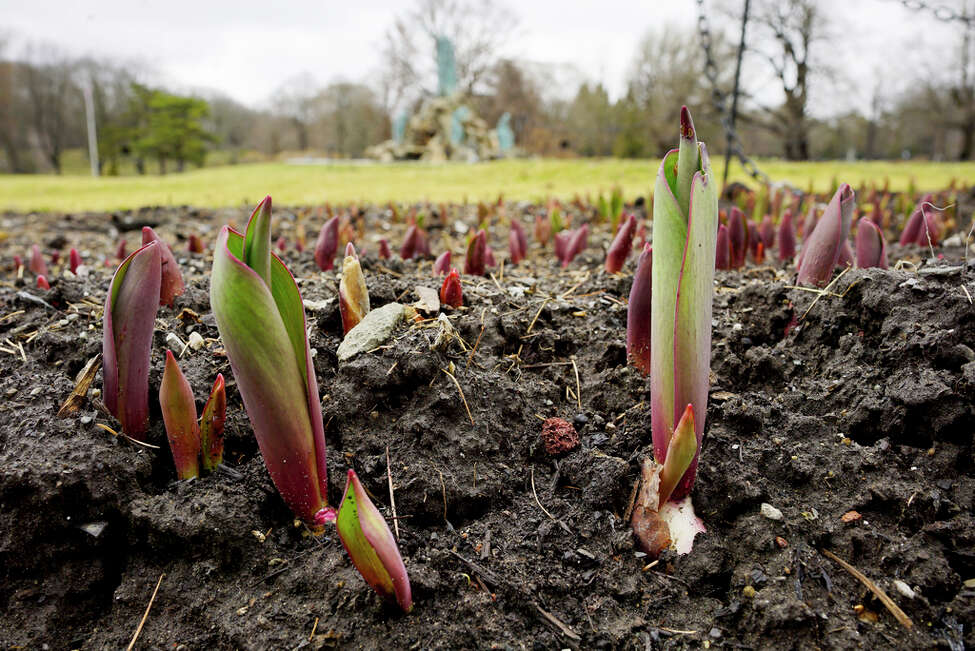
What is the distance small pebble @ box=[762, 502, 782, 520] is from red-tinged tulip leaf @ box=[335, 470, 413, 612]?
2.45 ft

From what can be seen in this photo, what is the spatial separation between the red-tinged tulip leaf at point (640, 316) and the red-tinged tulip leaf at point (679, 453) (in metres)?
0.44

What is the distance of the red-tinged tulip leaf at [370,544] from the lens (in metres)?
0.95

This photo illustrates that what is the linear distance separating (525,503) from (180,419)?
757mm

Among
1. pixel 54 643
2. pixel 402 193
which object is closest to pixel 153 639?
pixel 54 643

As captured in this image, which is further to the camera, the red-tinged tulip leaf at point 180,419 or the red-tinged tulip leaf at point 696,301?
the red-tinged tulip leaf at point 180,419

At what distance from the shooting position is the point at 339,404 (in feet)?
4.66

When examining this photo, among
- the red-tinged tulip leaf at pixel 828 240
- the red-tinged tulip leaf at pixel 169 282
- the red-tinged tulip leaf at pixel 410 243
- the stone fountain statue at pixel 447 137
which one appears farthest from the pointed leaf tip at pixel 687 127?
the stone fountain statue at pixel 447 137

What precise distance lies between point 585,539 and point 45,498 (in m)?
1.08

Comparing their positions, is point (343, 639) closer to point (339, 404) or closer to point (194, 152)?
point (339, 404)

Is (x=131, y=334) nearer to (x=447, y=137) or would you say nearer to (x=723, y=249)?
(x=723, y=249)

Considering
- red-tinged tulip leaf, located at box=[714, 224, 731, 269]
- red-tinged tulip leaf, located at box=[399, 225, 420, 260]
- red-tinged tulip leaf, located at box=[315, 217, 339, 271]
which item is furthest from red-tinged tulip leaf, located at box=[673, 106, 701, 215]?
red-tinged tulip leaf, located at box=[399, 225, 420, 260]

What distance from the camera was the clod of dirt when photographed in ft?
4.70

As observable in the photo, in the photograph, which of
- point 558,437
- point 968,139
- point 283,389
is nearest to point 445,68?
point 968,139

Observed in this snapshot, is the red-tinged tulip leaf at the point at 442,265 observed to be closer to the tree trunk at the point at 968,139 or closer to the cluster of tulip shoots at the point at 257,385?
the cluster of tulip shoots at the point at 257,385
